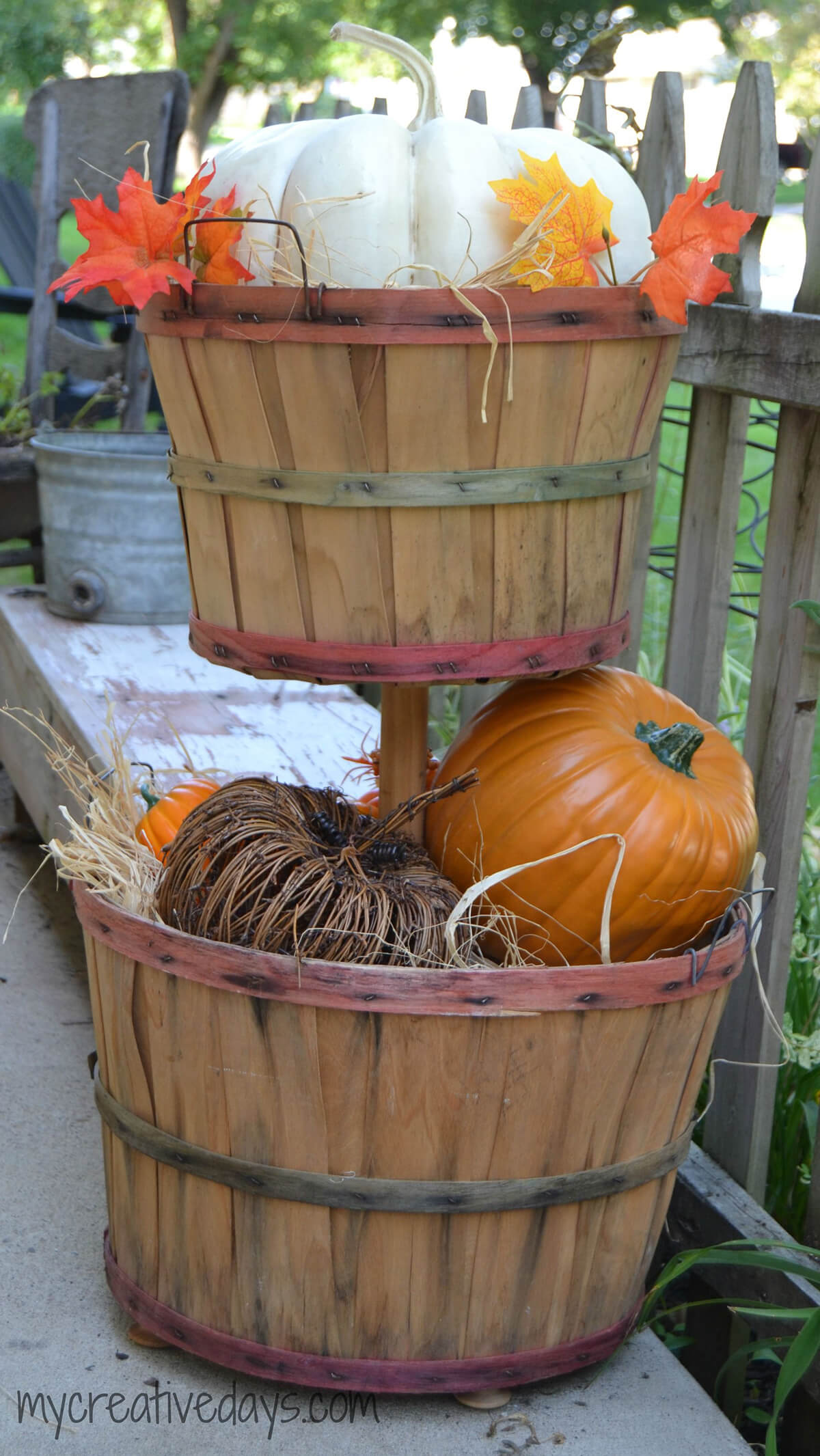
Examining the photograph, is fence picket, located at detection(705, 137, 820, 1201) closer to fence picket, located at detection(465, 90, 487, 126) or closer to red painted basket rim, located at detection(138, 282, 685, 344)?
red painted basket rim, located at detection(138, 282, 685, 344)

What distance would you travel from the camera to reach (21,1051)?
2471mm

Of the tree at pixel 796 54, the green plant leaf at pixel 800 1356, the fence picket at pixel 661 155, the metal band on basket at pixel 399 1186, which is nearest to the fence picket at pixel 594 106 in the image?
the fence picket at pixel 661 155

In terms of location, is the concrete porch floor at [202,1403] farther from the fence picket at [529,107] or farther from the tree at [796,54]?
the tree at [796,54]

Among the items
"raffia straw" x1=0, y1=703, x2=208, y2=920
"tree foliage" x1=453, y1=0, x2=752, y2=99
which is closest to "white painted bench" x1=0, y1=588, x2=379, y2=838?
"raffia straw" x1=0, y1=703, x2=208, y2=920

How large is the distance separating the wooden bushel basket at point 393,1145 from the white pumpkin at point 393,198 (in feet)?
2.52

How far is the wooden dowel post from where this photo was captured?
1.75 meters

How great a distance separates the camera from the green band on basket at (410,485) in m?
1.44

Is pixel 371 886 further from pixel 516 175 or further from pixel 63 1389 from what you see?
pixel 516 175

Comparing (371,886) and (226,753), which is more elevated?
(371,886)

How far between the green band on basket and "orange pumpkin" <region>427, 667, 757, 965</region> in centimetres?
32

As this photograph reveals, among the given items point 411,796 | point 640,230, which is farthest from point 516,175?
point 411,796

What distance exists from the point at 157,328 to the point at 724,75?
3714cm

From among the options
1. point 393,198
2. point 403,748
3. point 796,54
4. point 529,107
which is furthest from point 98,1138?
point 796,54

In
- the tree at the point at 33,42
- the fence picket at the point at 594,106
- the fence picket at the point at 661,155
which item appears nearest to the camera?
the fence picket at the point at 661,155
